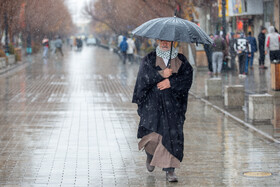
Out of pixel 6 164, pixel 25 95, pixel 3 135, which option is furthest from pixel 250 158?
pixel 25 95

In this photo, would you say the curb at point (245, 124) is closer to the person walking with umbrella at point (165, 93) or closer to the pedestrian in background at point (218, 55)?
the person walking with umbrella at point (165, 93)

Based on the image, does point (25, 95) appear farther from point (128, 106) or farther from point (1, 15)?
point (1, 15)

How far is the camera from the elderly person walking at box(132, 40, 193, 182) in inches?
319

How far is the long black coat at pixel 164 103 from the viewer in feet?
26.6

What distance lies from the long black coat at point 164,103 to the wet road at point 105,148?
552 millimetres

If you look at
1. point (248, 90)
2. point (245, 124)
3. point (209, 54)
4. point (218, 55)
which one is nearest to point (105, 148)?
point (245, 124)

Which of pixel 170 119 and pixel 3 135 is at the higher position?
pixel 170 119

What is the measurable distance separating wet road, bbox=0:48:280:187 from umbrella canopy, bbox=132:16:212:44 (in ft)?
5.59

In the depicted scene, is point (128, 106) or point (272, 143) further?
point (128, 106)

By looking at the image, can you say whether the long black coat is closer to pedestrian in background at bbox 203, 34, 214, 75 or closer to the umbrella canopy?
the umbrella canopy

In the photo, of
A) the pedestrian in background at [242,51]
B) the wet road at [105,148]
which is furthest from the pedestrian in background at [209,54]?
the wet road at [105,148]

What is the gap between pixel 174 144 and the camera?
26.5 feet

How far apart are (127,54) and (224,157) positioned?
33011 mm

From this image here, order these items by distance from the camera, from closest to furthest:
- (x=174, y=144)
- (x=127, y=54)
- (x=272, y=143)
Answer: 1. (x=174, y=144)
2. (x=272, y=143)
3. (x=127, y=54)
